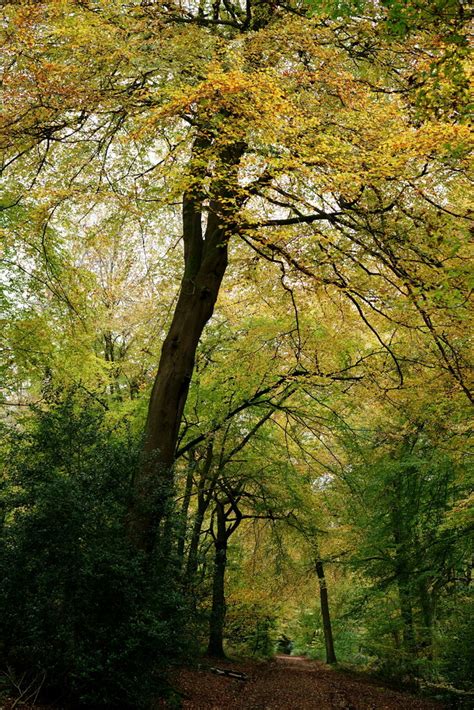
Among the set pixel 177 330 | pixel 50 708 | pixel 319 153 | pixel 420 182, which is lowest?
pixel 50 708

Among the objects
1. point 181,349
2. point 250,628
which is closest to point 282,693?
point 250,628

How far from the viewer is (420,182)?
581 cm

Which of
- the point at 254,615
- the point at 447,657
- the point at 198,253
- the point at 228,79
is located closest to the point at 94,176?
the point at 198,253

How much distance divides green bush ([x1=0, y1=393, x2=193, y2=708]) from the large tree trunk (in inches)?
15.2

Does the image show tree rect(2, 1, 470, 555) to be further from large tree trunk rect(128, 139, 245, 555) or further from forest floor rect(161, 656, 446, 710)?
forest floor rect(161, 656, 446, 710)

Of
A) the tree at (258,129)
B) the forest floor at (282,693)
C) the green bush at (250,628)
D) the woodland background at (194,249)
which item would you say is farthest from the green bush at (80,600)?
the green bush at (250,628)

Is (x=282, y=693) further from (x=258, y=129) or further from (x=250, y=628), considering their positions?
(x=258, y=129)

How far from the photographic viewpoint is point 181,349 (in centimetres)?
688

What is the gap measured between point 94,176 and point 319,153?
5.06 meters

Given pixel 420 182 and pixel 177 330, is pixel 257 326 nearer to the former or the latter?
pixel 177 330

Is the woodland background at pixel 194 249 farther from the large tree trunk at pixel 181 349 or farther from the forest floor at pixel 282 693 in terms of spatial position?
the forest floor at pixel 282 693

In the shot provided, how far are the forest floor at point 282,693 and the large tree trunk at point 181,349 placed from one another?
12.6ft

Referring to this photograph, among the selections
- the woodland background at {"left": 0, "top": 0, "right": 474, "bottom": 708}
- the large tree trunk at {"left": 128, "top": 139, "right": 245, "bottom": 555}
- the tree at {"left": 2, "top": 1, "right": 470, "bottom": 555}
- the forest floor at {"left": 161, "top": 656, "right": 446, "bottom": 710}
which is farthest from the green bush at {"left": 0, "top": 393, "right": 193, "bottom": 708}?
the forest floor at {"left": 161, "top": 656, "right": 446, "bottom": 710}

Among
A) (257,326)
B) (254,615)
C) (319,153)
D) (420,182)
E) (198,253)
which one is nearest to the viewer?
(319,153)
